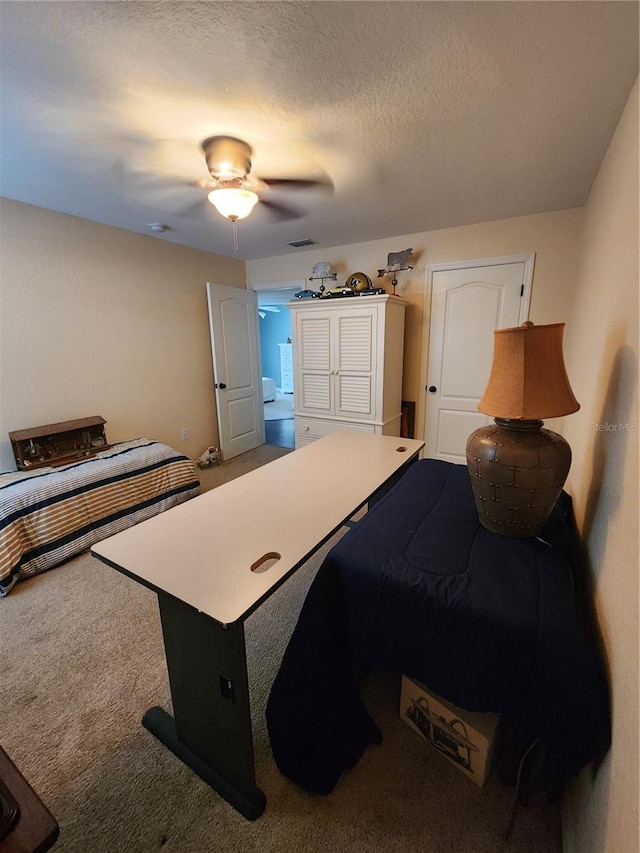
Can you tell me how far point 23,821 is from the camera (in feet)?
2.03

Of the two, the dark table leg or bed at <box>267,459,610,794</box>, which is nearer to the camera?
bed at <box>267,459,610,794</box>

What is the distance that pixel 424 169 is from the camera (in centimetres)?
206

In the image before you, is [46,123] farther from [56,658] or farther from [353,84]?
[56,658]

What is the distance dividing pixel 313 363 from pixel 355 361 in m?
0.49

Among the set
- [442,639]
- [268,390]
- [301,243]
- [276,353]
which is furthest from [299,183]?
[276,353]

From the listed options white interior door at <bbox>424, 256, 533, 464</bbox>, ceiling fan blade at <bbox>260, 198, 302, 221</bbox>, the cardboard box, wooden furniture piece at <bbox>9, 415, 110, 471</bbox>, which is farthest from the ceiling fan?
the cardboard box

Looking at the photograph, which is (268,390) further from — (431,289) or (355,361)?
(431,289)

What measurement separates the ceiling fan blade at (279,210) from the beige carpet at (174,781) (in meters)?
2.75

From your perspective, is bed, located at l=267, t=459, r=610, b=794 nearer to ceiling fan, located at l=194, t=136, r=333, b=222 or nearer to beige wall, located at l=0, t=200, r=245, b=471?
ceiling fan, located at l=194, t=136, r=333, b=222

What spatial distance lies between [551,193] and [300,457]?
2.52 metres

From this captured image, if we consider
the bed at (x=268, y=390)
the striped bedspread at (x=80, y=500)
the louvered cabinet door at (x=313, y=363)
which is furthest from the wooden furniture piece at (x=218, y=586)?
the bed at (x=268, y=390)

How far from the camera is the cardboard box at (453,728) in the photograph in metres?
1.10

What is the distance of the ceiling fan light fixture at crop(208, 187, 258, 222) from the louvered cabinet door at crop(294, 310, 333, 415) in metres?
1.62

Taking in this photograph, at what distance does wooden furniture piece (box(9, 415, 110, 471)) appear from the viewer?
8.70 ft
